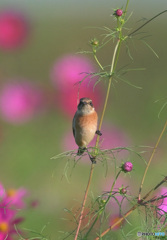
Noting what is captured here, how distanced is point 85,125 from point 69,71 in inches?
54.0

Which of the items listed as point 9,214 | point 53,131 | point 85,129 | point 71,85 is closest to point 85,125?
point 85,129

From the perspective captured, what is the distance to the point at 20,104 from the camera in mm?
2393

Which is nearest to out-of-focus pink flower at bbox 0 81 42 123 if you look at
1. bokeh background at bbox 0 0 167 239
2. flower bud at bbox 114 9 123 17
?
bokeh background at bbox 0 0 167 239

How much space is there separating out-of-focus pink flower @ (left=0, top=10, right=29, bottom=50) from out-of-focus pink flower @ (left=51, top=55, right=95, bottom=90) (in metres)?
0.27

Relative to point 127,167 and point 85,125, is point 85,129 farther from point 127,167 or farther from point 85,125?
point 127,167

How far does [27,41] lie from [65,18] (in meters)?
2.85

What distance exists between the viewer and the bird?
96cm

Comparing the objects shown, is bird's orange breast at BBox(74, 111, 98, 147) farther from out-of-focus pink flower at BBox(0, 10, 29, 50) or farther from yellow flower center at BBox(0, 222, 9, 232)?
out-of-focus pink flower at BBox(0, 10, 29, 50)

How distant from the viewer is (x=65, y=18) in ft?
17.8

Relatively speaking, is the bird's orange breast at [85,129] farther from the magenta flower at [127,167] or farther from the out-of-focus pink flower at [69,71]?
the out-of-focus pink flower at [69,71]

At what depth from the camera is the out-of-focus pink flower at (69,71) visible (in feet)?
7.39

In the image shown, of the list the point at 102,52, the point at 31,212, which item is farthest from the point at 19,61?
the point at 31,212

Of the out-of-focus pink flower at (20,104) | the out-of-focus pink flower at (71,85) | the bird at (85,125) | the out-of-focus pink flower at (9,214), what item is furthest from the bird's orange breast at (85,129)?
the out-of-focus pink flower at (20,104)

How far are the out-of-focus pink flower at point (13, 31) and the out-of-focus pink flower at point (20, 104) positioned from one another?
0.81 ft
